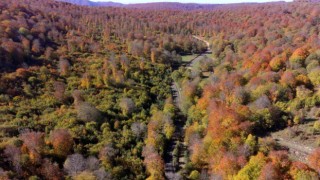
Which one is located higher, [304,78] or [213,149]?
[304,78]

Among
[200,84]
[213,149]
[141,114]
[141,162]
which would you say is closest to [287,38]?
[200,84]

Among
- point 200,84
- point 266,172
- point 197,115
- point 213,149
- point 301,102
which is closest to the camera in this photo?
point 266,172

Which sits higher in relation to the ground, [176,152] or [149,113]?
[149,113]

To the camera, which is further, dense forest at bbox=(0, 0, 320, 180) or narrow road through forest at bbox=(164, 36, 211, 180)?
narrow road through forest at bbox=(164, 36, 211, 180)

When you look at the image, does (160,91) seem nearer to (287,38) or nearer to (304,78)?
(304,78)

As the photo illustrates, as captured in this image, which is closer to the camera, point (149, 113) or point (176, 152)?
point (176, 152)

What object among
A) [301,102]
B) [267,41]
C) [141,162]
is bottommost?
[141,162]

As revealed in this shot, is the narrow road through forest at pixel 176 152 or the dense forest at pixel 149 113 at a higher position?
the dense forest at pixel 149 113

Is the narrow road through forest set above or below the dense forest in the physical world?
below
